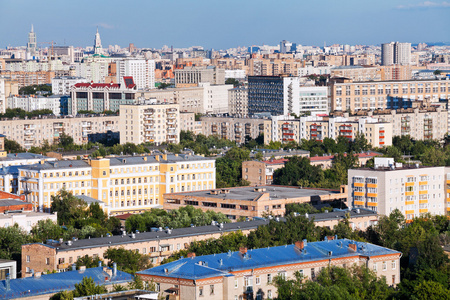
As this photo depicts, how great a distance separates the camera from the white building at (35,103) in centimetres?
11175

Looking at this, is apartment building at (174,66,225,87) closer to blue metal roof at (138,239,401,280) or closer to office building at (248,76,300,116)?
office building at (248,76,300,116)

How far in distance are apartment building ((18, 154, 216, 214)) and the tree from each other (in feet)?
76.9

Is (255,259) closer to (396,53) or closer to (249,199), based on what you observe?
(249,199)

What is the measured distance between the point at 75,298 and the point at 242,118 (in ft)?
209

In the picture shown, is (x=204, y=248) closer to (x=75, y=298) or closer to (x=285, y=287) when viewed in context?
(x=285, y=287)

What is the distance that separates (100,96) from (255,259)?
78020mm

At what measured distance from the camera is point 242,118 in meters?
87.4

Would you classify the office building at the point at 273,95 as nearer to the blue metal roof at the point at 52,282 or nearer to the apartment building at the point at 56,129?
the apartment building at the point at 56,129

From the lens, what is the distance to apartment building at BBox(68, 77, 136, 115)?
102750 millimetres

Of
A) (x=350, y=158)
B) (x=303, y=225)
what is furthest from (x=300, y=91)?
(x=303, y=225)

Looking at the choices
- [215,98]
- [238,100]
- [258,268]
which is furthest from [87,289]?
[215,98]

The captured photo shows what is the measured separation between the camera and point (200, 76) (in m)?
132

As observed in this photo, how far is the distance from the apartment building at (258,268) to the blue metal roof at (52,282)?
87cm

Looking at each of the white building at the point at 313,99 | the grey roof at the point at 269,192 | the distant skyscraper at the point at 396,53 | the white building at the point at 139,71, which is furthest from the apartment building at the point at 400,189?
the distant skyscraper at the point at 396,53
